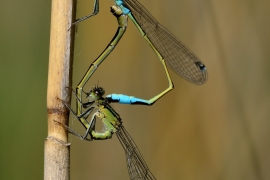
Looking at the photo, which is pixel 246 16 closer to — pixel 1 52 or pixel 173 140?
pixel 173 140

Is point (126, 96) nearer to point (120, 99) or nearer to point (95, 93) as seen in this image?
point (120, 99)

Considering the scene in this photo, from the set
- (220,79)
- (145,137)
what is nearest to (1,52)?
(145,137)

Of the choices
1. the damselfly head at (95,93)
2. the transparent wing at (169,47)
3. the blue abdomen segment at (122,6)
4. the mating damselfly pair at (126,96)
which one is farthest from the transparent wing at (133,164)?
the blue abdomen segment at (122,6)

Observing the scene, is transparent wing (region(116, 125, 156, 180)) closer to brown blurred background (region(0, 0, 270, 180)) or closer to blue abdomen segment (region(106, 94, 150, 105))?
blue abdomen segment (region(106, 94, 150, 105))

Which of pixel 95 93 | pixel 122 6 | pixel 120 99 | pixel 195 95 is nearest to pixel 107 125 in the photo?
pixel 120 99

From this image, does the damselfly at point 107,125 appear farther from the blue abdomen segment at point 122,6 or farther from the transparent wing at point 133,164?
the blue abdomen segment at point 122,6
